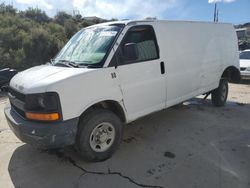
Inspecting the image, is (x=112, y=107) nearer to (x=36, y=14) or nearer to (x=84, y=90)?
(x=84, y=90)

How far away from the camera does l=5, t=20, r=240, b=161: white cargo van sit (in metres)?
3.31

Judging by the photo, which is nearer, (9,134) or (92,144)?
(92,144)

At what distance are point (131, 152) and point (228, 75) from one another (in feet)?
13.7

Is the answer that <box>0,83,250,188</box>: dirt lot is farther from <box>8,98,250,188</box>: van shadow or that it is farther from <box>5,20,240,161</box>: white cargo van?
<box>5,20,240,161</box>: white cargo van

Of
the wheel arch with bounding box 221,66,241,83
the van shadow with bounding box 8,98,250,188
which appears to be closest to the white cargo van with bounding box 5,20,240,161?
the van shadow with bounding box 8,98,250,188

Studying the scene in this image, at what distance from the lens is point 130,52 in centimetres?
406

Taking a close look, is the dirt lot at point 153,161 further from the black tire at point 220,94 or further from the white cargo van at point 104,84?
the black tire at point 220,94

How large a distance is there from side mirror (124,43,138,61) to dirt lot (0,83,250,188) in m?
1.55

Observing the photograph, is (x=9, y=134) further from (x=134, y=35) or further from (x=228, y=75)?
(x=228, y=75)

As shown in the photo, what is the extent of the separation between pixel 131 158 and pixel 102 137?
0.59 meters

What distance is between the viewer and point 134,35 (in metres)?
4.27

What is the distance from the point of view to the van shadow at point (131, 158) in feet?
11.6

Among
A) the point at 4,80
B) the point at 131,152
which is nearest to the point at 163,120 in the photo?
the point at 131,152

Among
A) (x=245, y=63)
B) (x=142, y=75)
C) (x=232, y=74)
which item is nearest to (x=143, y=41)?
(x=142, y=75)
